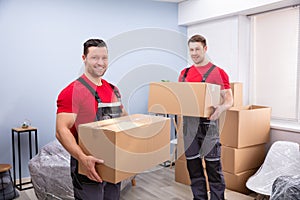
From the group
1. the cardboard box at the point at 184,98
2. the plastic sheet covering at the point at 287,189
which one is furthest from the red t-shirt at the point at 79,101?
the plastic sheet covering at the point at 287,189

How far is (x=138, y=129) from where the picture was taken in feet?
4.59

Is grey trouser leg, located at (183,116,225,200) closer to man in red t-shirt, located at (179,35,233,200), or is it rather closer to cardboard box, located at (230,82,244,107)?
man in red t-shirt, located at (179,35,233,200)

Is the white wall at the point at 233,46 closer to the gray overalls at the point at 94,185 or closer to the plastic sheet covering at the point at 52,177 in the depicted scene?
the plastic sheet covering at the point at 52,177

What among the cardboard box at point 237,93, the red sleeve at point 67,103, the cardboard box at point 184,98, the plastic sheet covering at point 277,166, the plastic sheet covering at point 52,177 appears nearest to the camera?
the red sleeve at point 67,103

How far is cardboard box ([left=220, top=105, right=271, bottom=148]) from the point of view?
2928 mm

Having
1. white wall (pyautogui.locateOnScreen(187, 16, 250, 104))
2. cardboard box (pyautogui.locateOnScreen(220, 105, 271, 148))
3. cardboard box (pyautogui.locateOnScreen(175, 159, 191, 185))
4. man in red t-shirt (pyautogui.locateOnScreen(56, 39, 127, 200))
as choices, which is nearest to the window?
white wall (pyautogui.locateOnScreen(187, 16, 250, 104))

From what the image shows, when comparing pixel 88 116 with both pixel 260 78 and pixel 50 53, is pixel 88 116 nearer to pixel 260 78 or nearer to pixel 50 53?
pixel 50 53

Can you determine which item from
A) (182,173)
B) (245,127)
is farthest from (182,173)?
(245,127)

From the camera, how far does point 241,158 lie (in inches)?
118

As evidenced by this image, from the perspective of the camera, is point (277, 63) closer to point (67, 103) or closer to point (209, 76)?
point (209, 76)

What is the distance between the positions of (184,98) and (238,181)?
4.68 ft

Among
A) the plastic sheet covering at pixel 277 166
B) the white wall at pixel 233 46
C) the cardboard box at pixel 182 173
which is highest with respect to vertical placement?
the white wall at pixel 233 46

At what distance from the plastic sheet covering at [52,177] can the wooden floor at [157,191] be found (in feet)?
1.13

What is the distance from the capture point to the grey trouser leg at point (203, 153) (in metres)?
2.28
